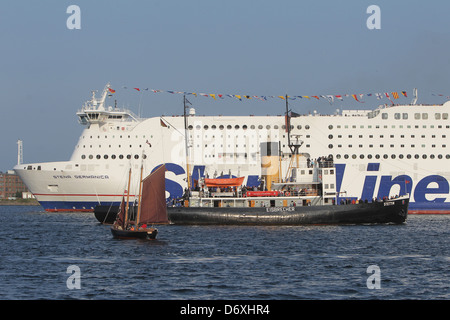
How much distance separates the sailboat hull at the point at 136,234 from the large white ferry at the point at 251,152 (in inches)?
1059

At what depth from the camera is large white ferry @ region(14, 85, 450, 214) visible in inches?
2596

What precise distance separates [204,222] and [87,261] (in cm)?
2200

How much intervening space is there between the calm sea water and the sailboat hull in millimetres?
594

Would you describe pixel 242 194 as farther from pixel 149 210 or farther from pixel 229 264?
pixel 229 264

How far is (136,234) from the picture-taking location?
37.7 m

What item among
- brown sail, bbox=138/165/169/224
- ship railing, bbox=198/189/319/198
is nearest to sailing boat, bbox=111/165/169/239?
brown sail, bbox=138/165/169/224

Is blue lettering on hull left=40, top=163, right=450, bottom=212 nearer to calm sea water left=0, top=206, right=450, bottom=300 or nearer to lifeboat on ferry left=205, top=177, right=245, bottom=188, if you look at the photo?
lifeboat on ferry left=205, top=177, right=245, bottom=188

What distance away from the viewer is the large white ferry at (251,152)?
216 ft

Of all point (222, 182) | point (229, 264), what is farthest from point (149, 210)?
point (222, 182)

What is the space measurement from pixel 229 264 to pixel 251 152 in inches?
1589

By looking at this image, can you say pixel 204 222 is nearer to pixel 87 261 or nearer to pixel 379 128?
pixel 87 261

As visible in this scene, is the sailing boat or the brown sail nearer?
the sailing boat

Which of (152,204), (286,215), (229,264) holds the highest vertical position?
(152,204)
